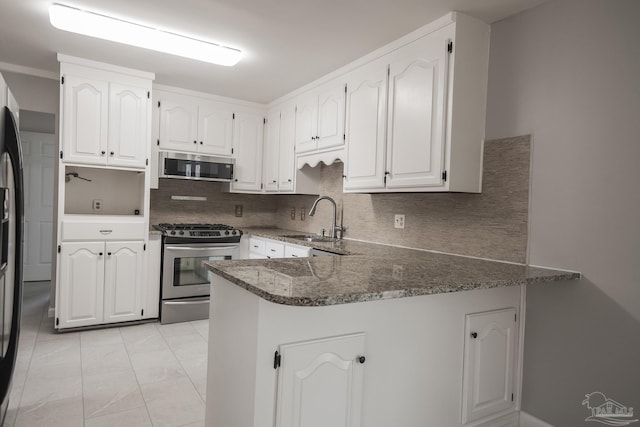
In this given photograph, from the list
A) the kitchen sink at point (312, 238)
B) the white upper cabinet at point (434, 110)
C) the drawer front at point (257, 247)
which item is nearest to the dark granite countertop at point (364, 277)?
the white upper cabinet at point (434, 110)

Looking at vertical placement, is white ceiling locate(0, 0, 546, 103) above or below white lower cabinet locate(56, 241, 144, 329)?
above

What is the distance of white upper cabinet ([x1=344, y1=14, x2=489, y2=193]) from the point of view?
227cm

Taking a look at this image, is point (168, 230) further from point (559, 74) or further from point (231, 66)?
point (559, 74)

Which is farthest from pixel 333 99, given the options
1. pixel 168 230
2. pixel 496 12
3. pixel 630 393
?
pixel 630 393

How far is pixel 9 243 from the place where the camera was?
1.74m

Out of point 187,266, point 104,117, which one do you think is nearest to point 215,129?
point 104,117

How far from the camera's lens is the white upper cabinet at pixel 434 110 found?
227 cm

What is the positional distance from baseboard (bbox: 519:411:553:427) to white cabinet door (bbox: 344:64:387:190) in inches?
62.2

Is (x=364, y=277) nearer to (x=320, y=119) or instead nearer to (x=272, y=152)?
(x=320, y=119)

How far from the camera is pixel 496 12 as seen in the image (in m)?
2.23

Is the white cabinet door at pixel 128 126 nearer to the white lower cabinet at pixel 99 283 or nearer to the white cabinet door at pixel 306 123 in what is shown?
the white lower cabinet at pixel 99 283

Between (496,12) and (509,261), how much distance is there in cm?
143

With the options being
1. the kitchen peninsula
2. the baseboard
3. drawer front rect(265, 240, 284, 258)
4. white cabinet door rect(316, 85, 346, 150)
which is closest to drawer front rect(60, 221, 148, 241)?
drawer front rect(265, 240, 284, 258)

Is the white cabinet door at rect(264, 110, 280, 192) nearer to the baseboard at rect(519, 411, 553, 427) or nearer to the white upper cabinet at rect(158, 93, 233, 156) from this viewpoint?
the white upper cabinet at rect(158, 93, 233, 156)
